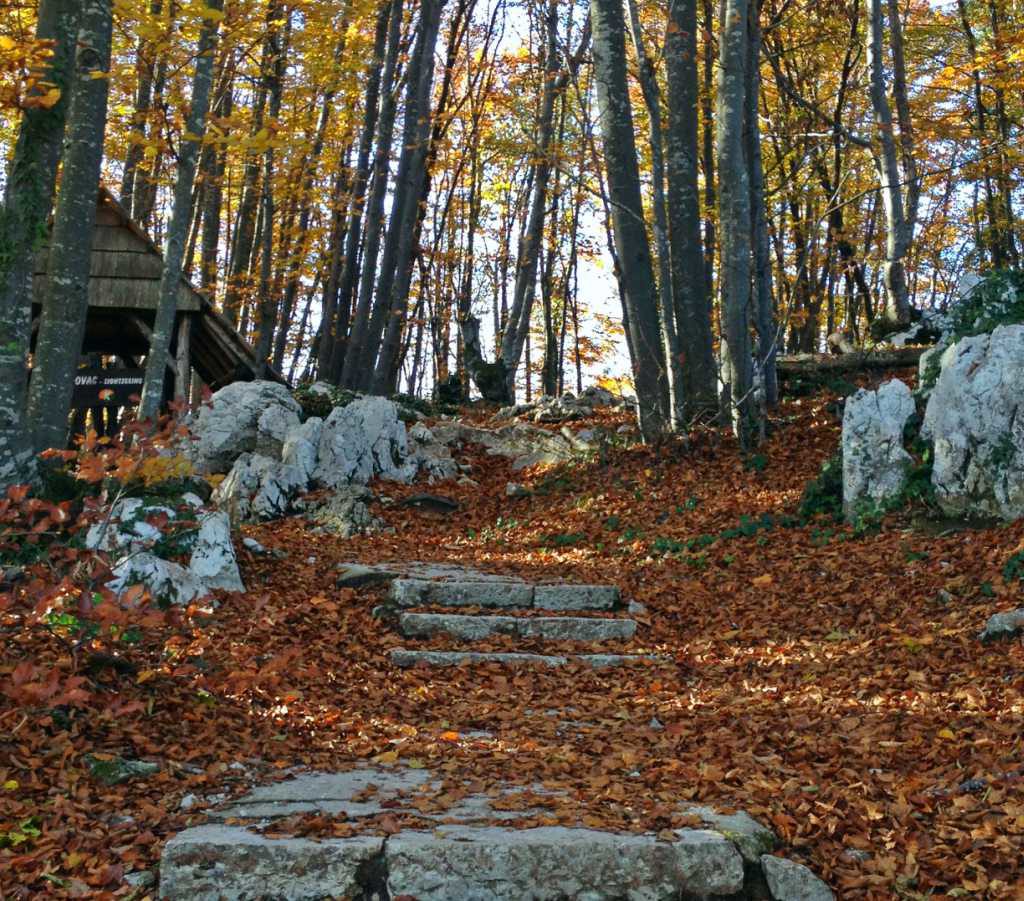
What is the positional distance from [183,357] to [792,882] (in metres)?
12.7

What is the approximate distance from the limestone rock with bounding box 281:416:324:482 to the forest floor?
2.08 metres

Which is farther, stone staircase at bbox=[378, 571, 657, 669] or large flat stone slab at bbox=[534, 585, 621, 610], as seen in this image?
large flat stone slab at bbox=[534, 585, 621, 610]

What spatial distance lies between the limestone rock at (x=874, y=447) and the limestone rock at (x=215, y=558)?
505 centimetres

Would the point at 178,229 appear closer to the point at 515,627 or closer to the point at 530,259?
the point at 515,627

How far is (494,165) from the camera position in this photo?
2738 centimetres

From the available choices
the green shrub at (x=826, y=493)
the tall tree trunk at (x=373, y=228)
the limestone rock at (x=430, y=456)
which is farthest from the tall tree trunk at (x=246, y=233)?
the green shrub at (x=826, y=493)

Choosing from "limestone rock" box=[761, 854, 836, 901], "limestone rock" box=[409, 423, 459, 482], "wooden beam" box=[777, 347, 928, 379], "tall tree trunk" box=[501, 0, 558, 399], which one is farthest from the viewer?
"tall tree trunk" box=[501, 0, 558, 399]

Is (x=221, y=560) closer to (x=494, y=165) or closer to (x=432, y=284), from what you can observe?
(x=432, y=284)

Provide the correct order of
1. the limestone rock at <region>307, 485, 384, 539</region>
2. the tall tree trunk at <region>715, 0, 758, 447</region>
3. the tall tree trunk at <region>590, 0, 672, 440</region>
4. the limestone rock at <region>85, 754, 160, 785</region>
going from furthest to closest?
the tall tree trunk at <region>590, 0, 672, 440</region>
the tall tree trunk at <region>715, 0, 758, 447</region>
the limestone rock at <region>307, 485, 384, 539</region>
the limestone rock at <region>85, 754, 160, 785</region>

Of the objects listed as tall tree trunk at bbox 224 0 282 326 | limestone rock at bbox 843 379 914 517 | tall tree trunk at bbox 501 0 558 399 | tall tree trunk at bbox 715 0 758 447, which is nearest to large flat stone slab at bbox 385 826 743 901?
limestone rock at bbox 843 379 914 517

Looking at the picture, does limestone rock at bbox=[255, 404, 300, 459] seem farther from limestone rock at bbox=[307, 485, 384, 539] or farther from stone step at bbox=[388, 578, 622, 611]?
stone step at bbox=[388, 578, 622, 611]

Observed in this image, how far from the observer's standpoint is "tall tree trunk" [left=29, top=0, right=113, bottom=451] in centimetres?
686

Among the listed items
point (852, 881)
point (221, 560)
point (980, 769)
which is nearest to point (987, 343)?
point (980, 769)

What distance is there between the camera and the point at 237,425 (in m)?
11.6
